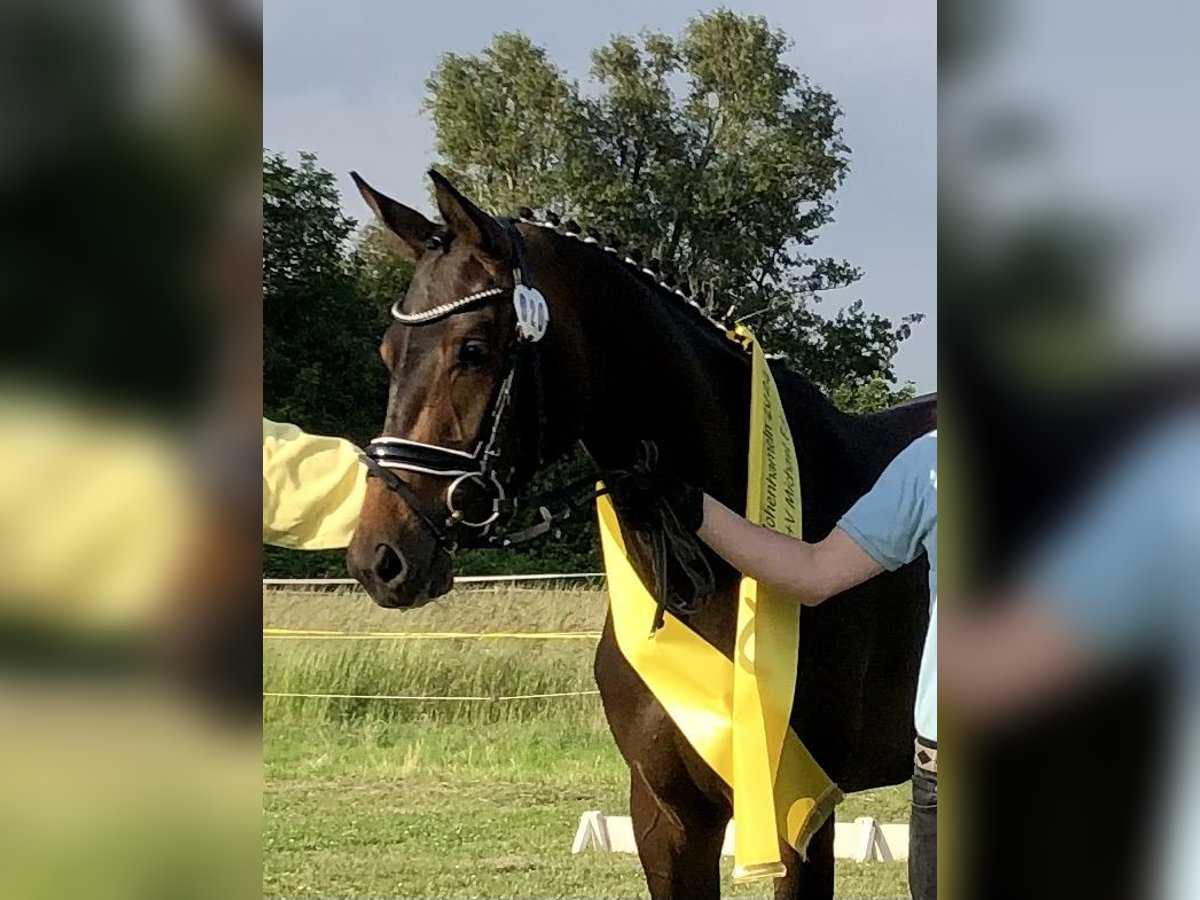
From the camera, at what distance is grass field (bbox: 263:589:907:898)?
13.0 feet

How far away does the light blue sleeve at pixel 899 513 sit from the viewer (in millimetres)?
1720

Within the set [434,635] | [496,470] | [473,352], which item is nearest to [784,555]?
[496,470]

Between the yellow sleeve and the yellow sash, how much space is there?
85cm

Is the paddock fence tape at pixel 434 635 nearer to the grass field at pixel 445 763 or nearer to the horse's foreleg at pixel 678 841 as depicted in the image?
the grass field at pixel 445 763

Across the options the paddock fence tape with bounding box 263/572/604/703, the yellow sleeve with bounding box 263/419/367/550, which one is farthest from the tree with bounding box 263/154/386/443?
the yellow sleeve with bounding box 263/419/367/550

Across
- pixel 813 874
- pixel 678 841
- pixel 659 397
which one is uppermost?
pixel 659 397

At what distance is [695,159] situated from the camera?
580 centimetres

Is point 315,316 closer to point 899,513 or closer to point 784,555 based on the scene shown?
point 784,555

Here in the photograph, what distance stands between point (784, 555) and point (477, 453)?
1.60 feet

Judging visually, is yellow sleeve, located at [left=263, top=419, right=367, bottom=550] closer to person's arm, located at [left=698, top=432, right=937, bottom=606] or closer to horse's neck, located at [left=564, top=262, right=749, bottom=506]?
horse's neck, located at [left=564, top=262, right=749, bottom=506]
